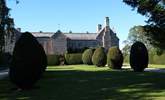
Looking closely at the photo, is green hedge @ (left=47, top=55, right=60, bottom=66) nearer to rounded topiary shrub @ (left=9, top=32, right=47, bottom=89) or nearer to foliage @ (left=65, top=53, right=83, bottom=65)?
foliage @ (left=65, top=53, right=83, bottom=65)

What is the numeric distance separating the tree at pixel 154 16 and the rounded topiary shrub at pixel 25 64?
17.3 ft

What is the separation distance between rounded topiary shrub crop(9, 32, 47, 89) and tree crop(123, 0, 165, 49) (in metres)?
5.28

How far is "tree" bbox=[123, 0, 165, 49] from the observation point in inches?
A: 780

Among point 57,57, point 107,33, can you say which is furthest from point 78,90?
point 107,33

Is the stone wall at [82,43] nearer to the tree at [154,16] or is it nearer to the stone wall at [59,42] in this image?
the stone wall at [59,42]

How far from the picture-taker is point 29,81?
21469 millimetres

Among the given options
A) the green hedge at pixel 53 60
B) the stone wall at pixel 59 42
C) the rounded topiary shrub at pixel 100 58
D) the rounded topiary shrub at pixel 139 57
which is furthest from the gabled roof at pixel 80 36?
the rounded topiary shrub at pixel 139 57

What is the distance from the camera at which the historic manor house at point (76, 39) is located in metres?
134

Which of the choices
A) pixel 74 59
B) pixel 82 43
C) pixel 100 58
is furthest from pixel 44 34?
pixel 100 58

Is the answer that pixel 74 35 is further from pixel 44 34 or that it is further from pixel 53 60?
pixel 53 60

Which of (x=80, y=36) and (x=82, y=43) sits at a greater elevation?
(x=80, y=36)

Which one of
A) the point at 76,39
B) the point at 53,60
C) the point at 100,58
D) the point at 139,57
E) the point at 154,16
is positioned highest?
the point at 76,39

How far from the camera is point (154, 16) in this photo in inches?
803

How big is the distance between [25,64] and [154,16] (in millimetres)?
6762
